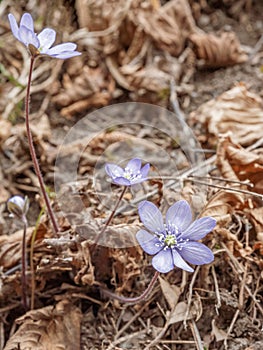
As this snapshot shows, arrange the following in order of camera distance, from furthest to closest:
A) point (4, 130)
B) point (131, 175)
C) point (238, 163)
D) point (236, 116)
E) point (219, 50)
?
point (219, 50)
point (4, 130)
point (236, 116)
point (238, 163)
point (131, 175)

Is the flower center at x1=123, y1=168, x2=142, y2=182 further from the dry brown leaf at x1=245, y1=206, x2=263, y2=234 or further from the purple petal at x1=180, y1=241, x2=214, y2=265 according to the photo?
the dry brown leaf at x1=245, y1=206, x2=263, y2=234

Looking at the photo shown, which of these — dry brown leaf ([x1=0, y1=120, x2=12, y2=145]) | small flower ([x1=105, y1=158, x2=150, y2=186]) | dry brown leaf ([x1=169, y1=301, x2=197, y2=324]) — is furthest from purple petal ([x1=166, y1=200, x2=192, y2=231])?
dry brown leaf ([x1=0, y1=120, x2=12, y2=145])

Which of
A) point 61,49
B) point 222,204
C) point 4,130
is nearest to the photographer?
point 61,49

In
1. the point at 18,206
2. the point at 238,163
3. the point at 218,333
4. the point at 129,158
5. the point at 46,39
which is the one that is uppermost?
the point at 46,39

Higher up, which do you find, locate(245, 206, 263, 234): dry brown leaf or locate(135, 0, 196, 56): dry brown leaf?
locate(135, 0, 196, 56): dry brown leaf

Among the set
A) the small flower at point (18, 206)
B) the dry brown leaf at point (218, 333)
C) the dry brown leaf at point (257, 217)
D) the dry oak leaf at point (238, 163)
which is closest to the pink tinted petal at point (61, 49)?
the small flower at point (18, 206)

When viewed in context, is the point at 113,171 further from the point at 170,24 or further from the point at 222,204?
the point at 170,24

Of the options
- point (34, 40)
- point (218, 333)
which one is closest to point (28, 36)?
point (34, 40)

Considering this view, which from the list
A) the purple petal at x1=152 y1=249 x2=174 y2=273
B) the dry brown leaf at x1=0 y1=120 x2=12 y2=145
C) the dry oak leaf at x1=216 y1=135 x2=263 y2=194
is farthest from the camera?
the dry brown leaf at x1=0 y1=120 x2=12 y2=145
